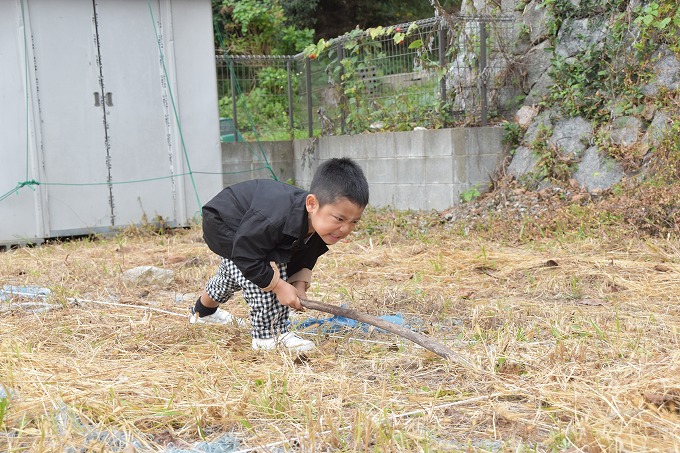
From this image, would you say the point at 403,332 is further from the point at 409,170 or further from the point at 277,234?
the point at 409,170

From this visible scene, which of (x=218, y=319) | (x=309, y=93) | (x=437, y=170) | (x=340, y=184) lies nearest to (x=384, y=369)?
(x=340, y=184)

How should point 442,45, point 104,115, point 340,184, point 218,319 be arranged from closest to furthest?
point 340,184 < point 218,319 < point 104,115 < point 442,45

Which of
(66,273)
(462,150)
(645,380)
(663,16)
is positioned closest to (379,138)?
(462,150)

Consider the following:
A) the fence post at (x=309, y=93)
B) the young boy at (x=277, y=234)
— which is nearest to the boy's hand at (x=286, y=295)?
the young boy at (x=277, y=234)

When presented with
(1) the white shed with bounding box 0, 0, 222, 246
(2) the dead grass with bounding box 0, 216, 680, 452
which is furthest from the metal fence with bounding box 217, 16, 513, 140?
(2) the dead grass with bounding box 0, 216, 680, 452

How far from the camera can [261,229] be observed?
300 cm

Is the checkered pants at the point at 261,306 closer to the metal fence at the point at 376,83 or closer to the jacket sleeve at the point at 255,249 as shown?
the jacket sleeve at the point at 255,249

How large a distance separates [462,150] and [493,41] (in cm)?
141

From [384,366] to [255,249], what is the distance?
74cm

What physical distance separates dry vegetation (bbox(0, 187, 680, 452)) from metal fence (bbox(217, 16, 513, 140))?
3.07 metres

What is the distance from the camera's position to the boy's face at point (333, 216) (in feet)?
9.53

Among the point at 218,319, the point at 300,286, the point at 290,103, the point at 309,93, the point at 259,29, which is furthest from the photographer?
the point at 259,29

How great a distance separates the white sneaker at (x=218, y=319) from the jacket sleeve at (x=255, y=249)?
0.61 m

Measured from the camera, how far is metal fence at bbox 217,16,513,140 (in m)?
7.57
